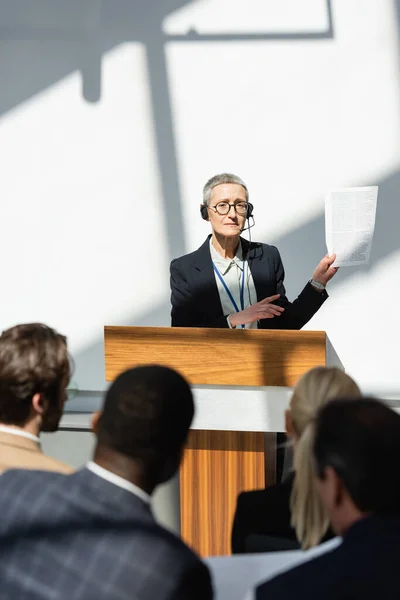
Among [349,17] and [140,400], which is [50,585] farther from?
[349,17]

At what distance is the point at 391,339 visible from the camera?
18.6 feet

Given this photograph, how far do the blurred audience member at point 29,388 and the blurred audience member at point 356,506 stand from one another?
0.91 meters

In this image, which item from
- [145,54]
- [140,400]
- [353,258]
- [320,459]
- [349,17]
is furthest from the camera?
[145,54]

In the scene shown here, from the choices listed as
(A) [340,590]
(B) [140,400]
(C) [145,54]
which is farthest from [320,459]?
(C) [145,54]

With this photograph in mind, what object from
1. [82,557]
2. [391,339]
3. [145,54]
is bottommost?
[391,339]

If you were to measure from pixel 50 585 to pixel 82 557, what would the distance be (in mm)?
68

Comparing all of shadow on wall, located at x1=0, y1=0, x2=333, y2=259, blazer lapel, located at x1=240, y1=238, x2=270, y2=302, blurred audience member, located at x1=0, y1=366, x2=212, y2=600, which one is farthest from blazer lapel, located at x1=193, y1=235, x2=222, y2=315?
blurred audience member, located at x1=0, y1=366, x2=212, y2=600

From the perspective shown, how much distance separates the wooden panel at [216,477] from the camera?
338 centimetres

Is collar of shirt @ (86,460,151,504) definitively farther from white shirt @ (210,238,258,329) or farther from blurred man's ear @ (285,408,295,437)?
white shirt @ (210,238,258,329)

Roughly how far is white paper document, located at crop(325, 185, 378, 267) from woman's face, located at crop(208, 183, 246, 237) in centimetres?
52

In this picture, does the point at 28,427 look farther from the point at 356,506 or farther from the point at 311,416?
the point at 356,506

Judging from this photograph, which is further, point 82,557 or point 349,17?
point 349,17

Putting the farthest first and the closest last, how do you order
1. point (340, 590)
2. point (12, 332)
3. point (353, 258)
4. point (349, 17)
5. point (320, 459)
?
point (349, 17), point (353, 258), point (12, 332), point (320, 459), point (340, 590)

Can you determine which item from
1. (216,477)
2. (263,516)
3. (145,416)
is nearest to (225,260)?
(216,477)
